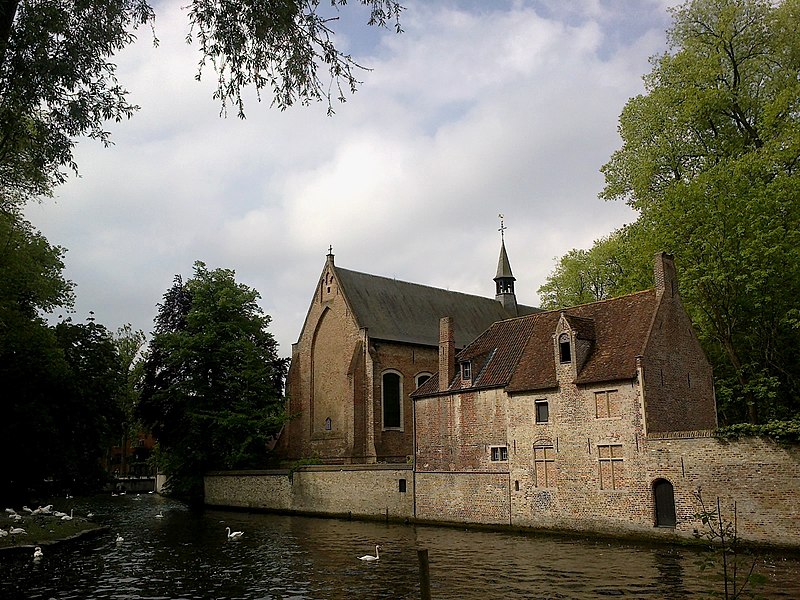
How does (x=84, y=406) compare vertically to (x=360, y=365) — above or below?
below

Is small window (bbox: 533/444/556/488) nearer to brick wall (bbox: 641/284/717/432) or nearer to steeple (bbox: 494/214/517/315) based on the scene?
brick wall (bbox: 641/284/717/432)

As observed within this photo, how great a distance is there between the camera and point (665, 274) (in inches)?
946

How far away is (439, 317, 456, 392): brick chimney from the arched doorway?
10.2 m

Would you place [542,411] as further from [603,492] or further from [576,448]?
[603,492]

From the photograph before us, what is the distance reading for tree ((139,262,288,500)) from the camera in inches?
1549

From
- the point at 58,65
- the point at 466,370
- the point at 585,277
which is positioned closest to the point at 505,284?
the point at 585,277

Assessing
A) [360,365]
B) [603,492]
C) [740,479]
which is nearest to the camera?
[740,479]

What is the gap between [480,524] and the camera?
25875mm

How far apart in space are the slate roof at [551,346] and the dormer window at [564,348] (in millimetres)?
457

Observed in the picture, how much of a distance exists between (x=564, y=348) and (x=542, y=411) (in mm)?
2424

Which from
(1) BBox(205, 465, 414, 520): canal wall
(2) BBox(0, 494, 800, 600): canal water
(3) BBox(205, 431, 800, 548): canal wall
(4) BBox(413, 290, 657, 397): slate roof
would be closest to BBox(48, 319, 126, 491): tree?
(1) BBox(205, 465, 414, 520): canal wall

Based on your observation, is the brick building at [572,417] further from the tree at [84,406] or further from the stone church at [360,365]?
the tree at [84,406]

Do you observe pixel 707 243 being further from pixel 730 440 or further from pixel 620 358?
pixel 730 440

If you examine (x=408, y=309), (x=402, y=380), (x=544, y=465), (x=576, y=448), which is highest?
(x=408, y=309)
